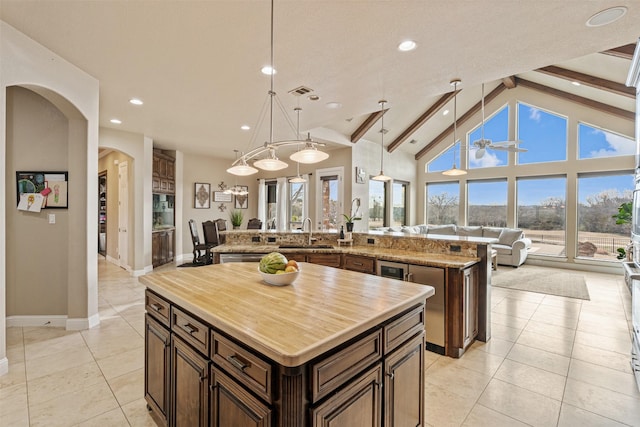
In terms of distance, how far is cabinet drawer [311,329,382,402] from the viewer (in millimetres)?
1052

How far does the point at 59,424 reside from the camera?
6.14ft

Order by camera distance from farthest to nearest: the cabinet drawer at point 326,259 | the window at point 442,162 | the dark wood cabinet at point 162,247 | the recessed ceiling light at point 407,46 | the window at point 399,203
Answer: the window at point 442,162 → the window at point 399,203 → the dark wood cabinet at point 162,247 → the cabinet drawer at point 326,259 → the recessed ceiling light at point 407,46

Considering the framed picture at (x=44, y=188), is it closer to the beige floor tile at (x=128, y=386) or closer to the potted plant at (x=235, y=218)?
the beige floor tile at (x=128, y=386)

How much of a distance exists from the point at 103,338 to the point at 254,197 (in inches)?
256

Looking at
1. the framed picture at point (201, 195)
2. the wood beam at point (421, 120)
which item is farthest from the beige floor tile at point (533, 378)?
the framed picture at point (201, 195)

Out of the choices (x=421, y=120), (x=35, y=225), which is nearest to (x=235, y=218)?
(x=35, y=225)

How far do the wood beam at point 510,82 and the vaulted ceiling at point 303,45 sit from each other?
3617mm

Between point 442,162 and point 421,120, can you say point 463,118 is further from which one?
point 421,120

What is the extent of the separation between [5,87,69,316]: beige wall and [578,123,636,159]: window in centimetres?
974

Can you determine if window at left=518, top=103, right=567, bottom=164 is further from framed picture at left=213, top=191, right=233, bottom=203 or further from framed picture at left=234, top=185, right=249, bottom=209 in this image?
framed picture at left=213, top=191, right=233, bottom=203

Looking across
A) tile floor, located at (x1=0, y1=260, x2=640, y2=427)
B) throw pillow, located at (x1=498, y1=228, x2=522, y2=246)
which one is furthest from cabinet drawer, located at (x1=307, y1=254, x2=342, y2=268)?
throw pillow, located at (x1=498, y1=228, x2=522, y2=246)

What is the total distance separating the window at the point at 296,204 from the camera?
27.2 ft

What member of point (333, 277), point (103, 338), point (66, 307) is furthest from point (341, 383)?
point (66, 307)

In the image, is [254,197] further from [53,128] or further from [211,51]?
[211,51]
